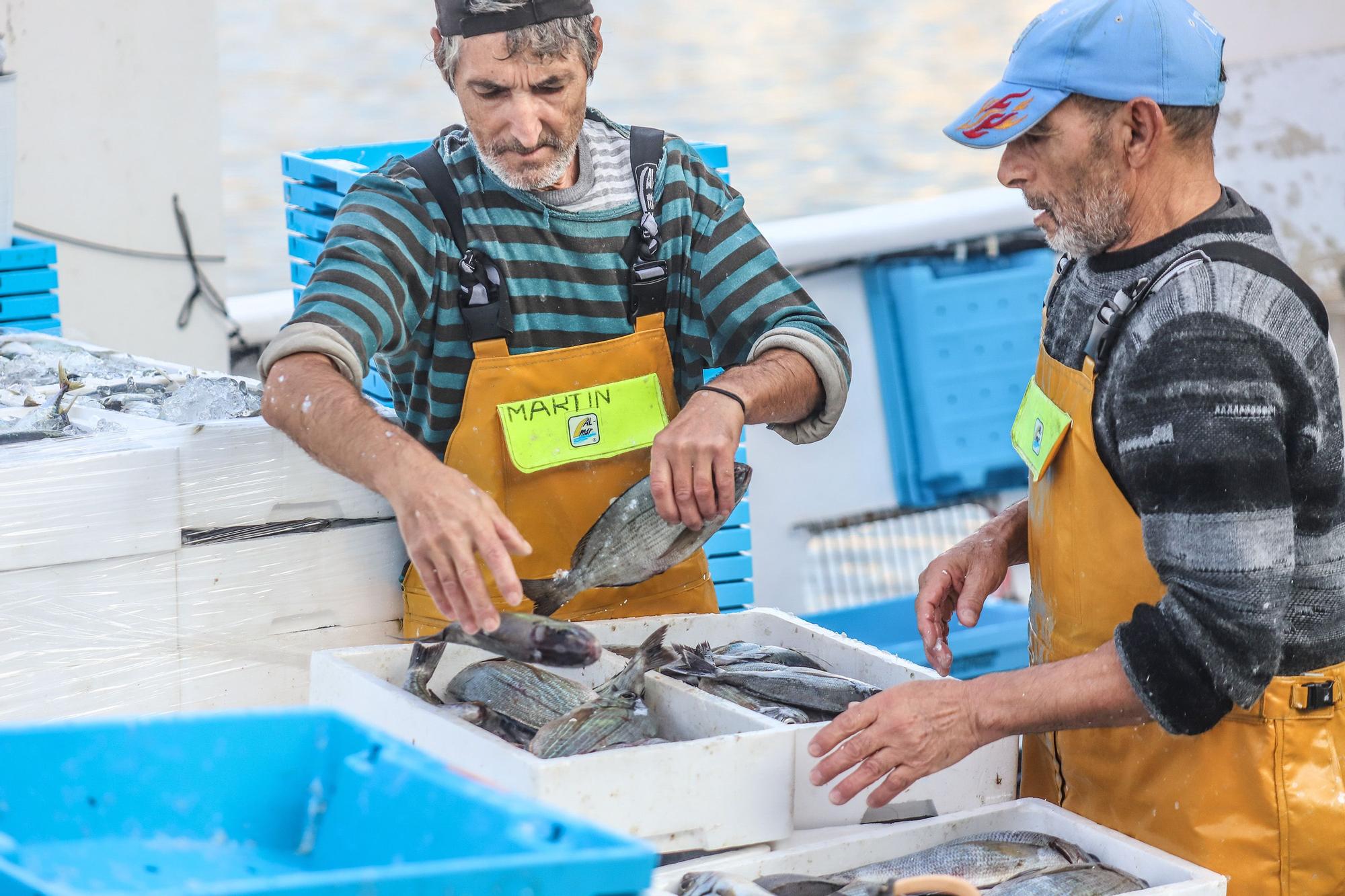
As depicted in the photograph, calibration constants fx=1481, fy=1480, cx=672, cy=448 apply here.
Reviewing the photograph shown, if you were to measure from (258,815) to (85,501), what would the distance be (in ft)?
3.46

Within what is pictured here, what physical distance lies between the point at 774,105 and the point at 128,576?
1892 cm

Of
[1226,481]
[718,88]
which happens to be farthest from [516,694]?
[718,88]

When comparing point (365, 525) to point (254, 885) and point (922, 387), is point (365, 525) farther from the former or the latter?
point (922, 387)

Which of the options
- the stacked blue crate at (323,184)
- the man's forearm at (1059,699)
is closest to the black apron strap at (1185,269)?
the man's forearm at (1059,699)

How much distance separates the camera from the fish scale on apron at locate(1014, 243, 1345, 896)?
1.97 m

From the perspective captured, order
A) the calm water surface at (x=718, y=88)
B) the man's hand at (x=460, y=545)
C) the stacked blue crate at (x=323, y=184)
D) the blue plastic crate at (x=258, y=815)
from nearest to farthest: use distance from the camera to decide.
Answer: the blue plastic crate at (x=258, y=815) < the man's hand at (x=460, y=545) < the stacked blue crate at (x=323, y=184) < the calm water surface at (x=718, y=88)

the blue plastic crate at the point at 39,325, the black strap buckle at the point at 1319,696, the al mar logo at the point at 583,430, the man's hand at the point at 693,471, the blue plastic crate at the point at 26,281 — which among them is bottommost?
the black strap buckle at the point at 1319,696

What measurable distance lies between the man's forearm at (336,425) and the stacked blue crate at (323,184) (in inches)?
30.4

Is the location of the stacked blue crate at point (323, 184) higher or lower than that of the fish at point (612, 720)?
higher

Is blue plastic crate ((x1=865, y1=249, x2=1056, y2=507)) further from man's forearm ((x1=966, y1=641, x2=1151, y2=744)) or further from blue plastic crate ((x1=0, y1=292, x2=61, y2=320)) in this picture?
man's forearm ((x1=966, y1=641, x2=1151, y2=744))

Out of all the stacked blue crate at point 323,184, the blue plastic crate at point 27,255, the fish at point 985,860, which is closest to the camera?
the fish at point 985,860

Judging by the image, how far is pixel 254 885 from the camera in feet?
3.45

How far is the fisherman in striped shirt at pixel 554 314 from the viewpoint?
2322 millimetres

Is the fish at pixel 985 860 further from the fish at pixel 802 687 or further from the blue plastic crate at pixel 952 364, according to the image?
the blue plastic crate at pixel 952 364
